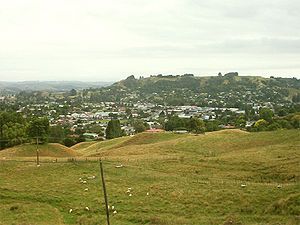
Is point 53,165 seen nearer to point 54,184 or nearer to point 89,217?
point 54,184

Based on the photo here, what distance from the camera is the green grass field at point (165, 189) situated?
1045 inches

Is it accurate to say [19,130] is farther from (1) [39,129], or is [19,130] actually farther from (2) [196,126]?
(2) [196,126]

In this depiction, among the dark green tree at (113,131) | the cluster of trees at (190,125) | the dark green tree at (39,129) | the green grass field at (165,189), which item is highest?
the dark green tree at (39,129)

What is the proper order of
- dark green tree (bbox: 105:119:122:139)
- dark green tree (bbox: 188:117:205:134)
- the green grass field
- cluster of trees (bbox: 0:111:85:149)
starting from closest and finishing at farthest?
the green grass field, cluster of trees (bbox: 0:111:85:149), dark green tree (bbox: 188:117:205:134), dark green tree (bbox: 105:119:122:139)

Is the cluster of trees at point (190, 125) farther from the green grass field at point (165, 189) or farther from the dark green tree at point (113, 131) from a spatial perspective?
the green grass field at point (165, 189)

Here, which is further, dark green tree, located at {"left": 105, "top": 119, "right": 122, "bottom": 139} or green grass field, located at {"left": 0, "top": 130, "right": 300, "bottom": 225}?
dark green tree, located at {"left": 105, "top": 119, "right": 122, "bottom": 139}

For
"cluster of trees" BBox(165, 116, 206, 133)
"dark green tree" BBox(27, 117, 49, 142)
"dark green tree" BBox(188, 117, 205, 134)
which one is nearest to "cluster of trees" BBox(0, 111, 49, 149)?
"dark green tree" BBox(27, 117, 49, 142)

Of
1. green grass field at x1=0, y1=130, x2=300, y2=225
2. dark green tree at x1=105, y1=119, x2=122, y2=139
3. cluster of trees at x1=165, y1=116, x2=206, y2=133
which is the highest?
green grass field at x1=0, y1=130, x2=300, y2=225

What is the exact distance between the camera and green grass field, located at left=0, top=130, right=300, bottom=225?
1045 inches

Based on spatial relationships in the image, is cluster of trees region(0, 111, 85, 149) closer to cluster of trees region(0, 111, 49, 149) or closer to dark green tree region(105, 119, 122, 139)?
cluster of trees region(0, 111, 49, 149)

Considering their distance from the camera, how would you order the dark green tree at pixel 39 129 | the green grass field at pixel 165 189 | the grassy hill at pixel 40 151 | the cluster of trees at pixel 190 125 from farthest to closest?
1. the cluster of trees at pixel 190 125
2. the dark green tree at pixel 39 129
3. the grassy hill at pixel 40 151
4. the green grass field at pixel 165 189

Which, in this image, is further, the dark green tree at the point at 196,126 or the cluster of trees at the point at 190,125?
the cluster of trees at the point at 190,125

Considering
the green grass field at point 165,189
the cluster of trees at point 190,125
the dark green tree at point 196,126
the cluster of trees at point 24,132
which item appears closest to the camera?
the green grass field at point 165,189

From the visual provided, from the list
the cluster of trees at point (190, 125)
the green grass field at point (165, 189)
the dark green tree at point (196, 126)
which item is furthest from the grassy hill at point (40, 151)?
the dark green tree at point (196, 126)
